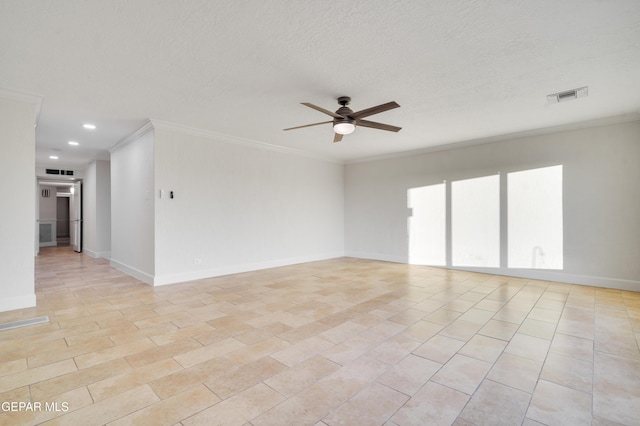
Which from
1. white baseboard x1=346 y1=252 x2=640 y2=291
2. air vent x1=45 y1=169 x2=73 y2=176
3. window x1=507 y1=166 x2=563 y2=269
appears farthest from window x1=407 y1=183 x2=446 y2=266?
air vent x1=45 y1=169 x2=73 y2=176

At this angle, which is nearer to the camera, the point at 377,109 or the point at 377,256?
the point at 377,109

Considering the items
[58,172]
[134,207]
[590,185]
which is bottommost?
[134,207]

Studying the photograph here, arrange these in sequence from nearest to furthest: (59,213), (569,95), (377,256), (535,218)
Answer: (569,95)
(535,218)
(377,256)
(59,213)

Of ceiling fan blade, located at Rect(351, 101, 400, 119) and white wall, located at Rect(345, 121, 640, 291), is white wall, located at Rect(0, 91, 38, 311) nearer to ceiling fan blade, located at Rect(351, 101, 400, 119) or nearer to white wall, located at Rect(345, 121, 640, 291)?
ceiling fan blade, located at Rect(351, 101, 400, 119)

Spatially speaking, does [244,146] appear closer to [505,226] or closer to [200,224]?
[200,224]

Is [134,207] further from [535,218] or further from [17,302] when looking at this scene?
[535,218]

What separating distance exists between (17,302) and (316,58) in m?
4.55

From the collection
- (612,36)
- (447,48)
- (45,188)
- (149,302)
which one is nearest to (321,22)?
(447,48)

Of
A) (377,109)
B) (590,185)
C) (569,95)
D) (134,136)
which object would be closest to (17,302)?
(134,136)

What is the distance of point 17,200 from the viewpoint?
366cm

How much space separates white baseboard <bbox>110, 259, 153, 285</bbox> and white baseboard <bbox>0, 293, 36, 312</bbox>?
143 cm

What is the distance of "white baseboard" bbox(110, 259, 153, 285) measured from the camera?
500 centimetres

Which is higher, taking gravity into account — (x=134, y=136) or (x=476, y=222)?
(x=134, y=136)
